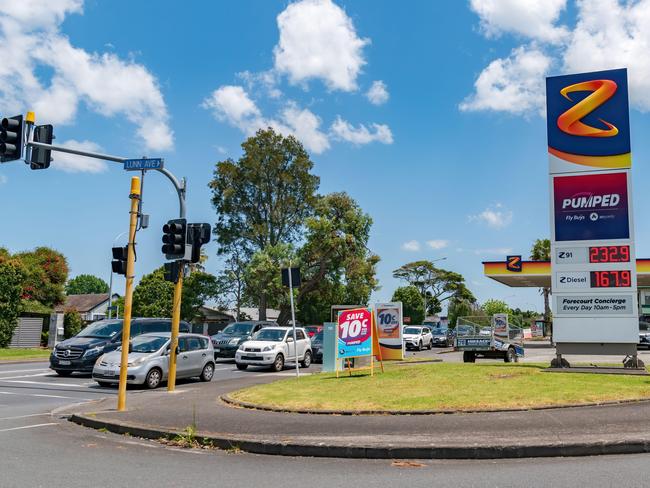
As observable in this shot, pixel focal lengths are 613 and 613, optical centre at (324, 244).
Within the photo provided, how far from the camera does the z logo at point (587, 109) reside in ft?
56.8

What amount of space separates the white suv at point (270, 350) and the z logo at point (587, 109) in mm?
11776

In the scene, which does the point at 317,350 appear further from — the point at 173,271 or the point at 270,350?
the point at 173,271

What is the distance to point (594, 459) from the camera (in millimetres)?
7680

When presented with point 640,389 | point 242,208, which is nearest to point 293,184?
point 242,208

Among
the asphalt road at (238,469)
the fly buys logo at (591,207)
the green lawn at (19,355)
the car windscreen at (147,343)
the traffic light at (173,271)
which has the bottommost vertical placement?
the green lawn at (19,355)

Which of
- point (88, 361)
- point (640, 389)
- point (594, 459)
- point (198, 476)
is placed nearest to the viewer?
point (198, 476)

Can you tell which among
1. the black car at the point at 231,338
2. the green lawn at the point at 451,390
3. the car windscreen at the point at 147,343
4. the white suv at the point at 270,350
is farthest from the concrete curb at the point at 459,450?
the black car at the point at 231,338

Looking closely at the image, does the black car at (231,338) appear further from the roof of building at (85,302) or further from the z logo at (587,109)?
the roof of building at (85,302)

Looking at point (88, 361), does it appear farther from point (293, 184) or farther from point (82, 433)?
point (293, 184)

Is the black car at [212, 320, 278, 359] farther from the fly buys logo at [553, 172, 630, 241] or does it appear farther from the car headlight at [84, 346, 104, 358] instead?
the fly buys logo at [553, 172, 630, 241]

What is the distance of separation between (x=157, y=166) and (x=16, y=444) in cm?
758

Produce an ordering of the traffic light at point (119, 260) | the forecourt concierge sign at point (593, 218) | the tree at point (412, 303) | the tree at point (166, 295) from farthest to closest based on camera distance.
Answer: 1. the tree at point (412, 303)
2. the tree at point (166, 295)
3. the forecourt concierge sign at point (593, 218)
4. the traffic light at point (119, 260)

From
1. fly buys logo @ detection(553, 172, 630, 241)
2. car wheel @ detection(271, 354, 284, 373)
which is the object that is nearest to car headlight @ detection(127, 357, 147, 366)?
car wheel @ detection(271, 354, 284, 373)

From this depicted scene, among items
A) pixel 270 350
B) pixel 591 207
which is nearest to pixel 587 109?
pixel 591 207
